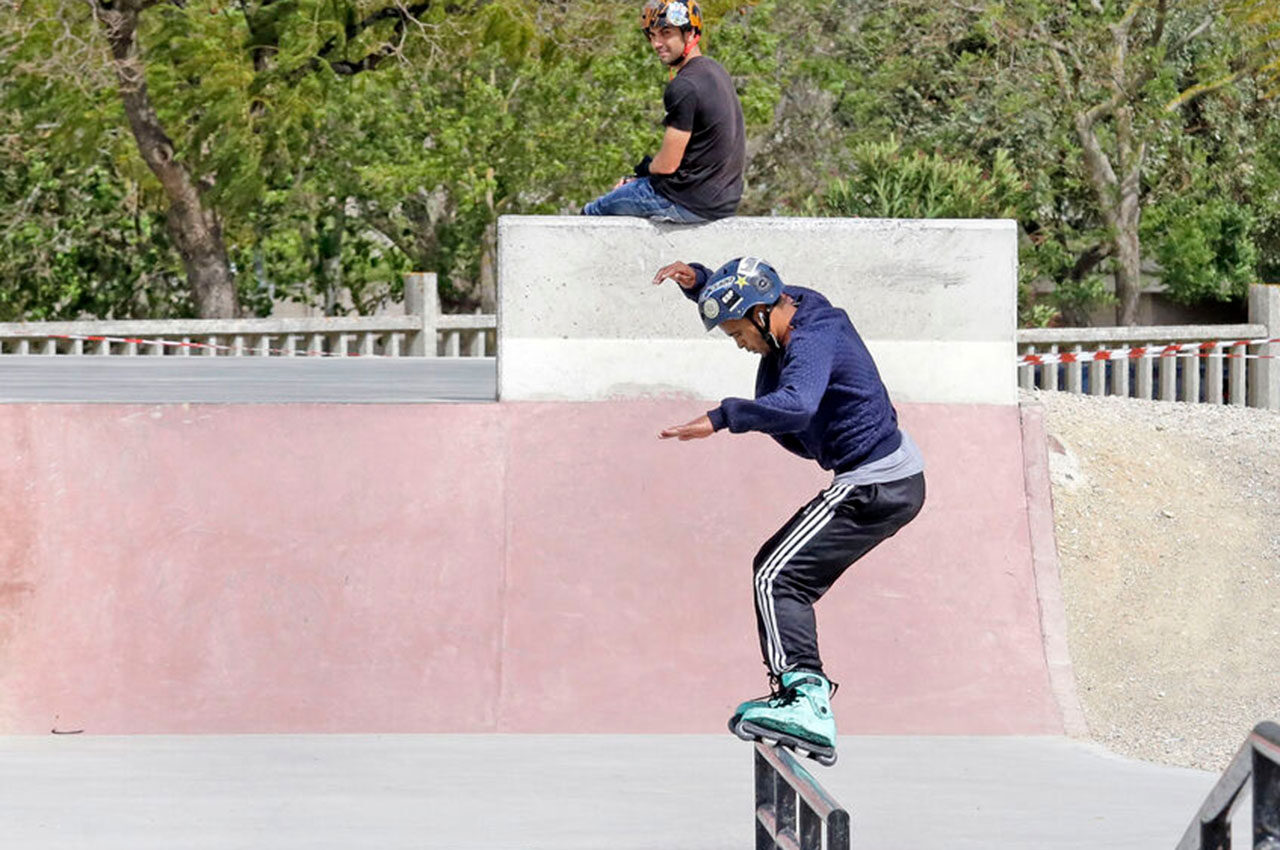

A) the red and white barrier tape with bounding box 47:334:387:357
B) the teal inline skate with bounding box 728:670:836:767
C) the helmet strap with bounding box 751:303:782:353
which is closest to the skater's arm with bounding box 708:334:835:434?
the helmet strap with bounding box 751:303:782:353

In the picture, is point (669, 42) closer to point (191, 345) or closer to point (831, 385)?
point (831, 385)

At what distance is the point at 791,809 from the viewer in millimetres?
6047

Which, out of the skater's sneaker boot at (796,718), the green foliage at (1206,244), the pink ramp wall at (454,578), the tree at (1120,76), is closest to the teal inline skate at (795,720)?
the skater's sneaker boot at (796,718)

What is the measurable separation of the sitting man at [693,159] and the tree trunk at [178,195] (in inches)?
588

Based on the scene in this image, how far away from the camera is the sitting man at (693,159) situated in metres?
9.59

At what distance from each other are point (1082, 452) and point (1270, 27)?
805 inches

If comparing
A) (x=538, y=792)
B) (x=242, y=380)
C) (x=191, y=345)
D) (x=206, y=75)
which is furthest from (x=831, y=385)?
(x=206, y=75)

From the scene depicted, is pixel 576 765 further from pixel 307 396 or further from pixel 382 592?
pixel 307 396

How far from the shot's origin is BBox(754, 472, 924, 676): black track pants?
6707 millimetres

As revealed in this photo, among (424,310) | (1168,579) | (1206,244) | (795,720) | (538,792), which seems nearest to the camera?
(795,720)

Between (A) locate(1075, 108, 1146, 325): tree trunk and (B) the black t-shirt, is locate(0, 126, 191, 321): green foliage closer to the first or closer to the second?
(A) locate(1075, 108, 1146, 325): tree trunk

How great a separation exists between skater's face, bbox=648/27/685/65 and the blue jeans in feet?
2.58

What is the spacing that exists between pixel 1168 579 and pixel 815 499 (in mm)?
4805

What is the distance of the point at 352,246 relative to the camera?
1113 inches
